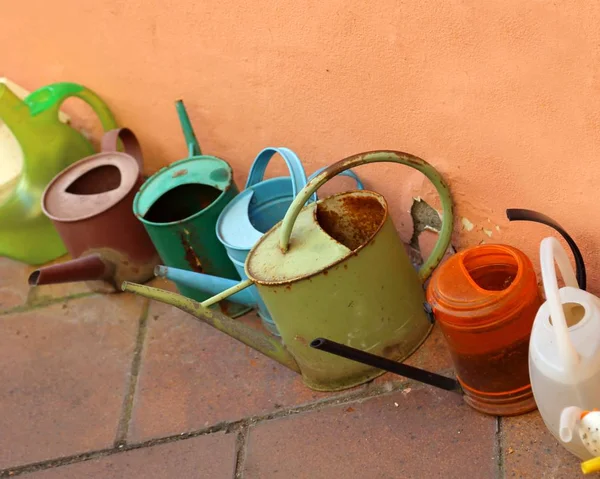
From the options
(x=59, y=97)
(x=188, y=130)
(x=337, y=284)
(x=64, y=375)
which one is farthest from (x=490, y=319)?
(x=59, y=97)

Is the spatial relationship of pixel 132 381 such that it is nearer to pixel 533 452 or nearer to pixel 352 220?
pixel 352 220

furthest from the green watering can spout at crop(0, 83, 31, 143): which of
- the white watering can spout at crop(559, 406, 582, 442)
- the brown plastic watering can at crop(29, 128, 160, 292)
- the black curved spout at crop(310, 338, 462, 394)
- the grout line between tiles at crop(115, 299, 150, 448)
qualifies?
the white watering can spout at crop(559, 406, 582, 442)

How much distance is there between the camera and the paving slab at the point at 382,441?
1.36 meters

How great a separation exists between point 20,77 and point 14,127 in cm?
31

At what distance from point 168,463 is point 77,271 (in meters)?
0.60

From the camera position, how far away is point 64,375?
1909 mm

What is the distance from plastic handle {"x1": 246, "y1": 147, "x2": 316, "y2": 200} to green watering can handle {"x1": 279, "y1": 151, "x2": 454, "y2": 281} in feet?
0.53

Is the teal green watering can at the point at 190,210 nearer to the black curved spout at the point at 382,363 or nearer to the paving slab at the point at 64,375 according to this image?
the paving slab at the point at 64,375

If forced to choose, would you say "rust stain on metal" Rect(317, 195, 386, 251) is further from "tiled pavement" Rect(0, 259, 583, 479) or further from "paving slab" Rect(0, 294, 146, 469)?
"paving slab" Rect(0, 294, 146, 469)

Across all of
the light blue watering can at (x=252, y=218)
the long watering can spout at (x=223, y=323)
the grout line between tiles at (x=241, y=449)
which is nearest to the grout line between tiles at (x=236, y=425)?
the grout line between tiles at (x=241, y=449)

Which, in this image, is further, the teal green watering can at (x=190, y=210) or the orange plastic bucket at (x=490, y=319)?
the teal green watering can at (x=190, y=210)

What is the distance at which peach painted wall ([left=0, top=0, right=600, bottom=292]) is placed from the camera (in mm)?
1264

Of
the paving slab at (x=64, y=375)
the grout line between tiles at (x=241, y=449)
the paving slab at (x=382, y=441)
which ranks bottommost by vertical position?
the paving slab at (x=64, y=375)

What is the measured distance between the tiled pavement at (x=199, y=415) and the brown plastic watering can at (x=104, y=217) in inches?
4.3
